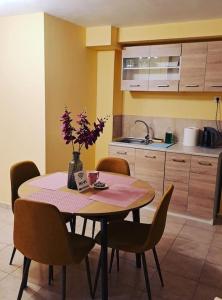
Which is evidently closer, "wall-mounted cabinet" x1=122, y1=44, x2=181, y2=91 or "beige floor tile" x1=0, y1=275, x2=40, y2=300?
"beige floor tile" x1=0, y1=275, x2=40, y2=300

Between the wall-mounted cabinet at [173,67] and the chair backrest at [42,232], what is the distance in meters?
2.58

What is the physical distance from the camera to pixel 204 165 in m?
3.33

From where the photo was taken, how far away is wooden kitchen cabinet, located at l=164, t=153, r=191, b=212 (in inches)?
136

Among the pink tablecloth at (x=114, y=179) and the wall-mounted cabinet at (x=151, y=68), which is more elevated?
the wall-mounted cabinet at (x=151, y=68)

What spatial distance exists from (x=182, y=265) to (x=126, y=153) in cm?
164

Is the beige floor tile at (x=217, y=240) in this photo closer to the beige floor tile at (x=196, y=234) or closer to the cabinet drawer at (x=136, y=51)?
the beige floor tile at (x=196, y=234)

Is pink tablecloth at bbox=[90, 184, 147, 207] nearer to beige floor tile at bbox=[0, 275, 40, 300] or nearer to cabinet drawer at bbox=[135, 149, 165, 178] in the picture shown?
beige floor tile at bbox=[0, 275, 40, 300]

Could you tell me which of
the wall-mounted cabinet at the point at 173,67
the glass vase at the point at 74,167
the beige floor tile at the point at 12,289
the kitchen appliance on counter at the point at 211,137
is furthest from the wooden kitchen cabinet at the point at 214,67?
the beige floor tile at the point at 12,289

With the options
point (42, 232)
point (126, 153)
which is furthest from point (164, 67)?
point (42, 232)

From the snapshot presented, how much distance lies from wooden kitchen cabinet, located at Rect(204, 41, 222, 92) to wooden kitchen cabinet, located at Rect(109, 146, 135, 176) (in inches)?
49.7

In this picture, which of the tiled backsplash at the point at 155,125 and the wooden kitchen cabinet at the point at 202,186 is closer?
the wooden kitchen cabinet at the point at 202,186

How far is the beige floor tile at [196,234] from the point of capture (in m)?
3.06

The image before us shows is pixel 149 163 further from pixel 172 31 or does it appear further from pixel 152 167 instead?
pixel 172 31

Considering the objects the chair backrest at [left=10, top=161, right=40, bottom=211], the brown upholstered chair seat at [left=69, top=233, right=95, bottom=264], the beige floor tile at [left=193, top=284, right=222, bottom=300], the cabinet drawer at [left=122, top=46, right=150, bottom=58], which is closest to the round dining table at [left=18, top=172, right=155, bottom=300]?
the brown upholstered chair seat at [left=69, top=233, right=95, bottom=264]
